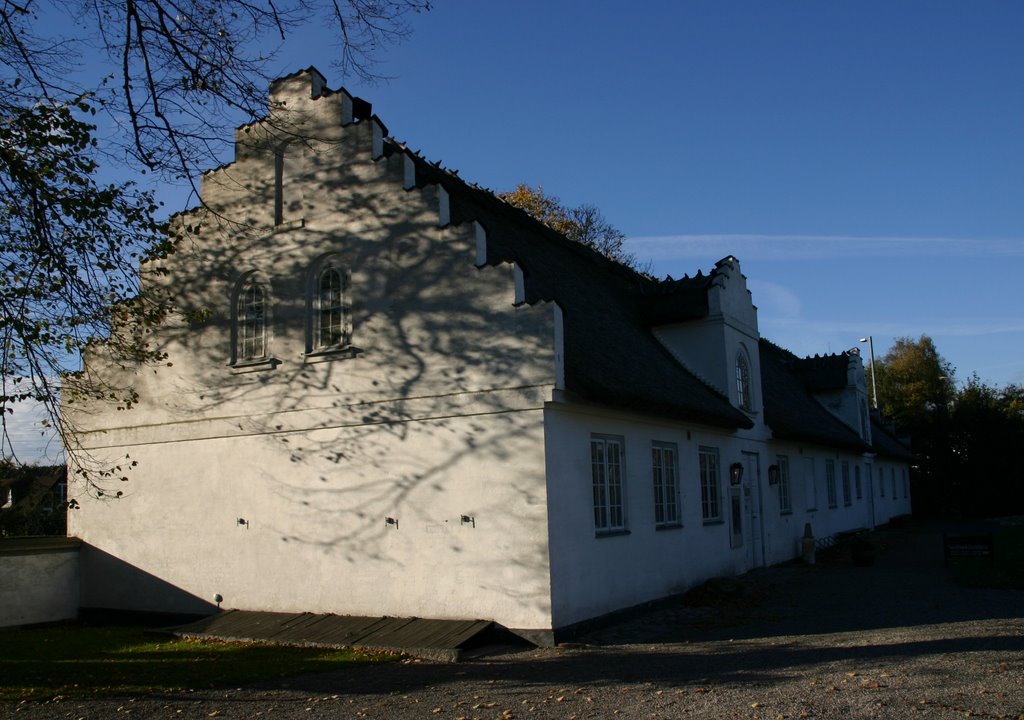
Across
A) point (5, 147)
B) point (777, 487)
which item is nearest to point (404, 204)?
point (5, 147)

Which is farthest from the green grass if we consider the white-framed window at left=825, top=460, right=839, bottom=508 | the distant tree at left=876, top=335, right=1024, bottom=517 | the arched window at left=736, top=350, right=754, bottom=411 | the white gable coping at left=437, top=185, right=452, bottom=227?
the distant tree at left=876, top=335, right=1024, bottom=517

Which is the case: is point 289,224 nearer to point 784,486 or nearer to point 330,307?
point 330,307

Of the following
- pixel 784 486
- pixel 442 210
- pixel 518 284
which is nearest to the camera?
pixel 518 284

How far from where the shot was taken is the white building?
40.7ft

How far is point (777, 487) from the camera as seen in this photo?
72.2 ft

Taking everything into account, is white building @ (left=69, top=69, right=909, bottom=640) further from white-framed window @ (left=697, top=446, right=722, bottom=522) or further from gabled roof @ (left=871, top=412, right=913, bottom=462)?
gabled roof @ (left=871, top=412, right=913, bottom=462)

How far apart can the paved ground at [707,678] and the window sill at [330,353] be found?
16.2 feet

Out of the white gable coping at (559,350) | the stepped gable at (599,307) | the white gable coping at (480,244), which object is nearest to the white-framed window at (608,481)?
the stepped gable at (599,307)

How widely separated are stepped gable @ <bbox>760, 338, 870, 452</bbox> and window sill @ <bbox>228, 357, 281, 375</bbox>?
479 inches

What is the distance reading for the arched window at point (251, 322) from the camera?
15180 mm

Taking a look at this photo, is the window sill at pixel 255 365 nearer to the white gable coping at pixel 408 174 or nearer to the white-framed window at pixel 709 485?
the white gable coping at pixel 408 174

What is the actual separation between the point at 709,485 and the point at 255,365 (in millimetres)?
9034

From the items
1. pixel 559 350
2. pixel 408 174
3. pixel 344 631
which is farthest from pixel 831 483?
pixel 344 631

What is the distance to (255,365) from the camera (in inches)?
583
